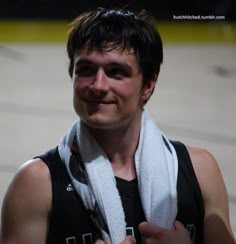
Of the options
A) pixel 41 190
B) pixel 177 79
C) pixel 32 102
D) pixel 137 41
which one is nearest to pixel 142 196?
pixel 41 190

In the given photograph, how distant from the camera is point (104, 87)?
126 cm

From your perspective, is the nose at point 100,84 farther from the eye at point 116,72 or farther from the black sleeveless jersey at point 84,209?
the black sleeveless jersey at point 84,209

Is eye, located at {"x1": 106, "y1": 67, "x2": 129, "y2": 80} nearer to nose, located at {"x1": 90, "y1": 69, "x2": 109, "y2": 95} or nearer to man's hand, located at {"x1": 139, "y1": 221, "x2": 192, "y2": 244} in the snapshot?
nose, located at {"x1": 90, "y1": 69, "x2": 109, "y2": 95}

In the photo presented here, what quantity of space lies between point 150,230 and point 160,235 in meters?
0.03

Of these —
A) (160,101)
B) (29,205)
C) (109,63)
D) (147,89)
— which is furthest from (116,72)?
(160,101)

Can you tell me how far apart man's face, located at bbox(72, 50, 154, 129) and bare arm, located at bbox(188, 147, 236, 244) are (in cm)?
23

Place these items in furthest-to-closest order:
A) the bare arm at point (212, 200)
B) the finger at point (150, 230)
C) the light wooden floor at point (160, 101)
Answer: the light wooden floor at point (160, 101) < the bare arm at point (212, 200) < the finger at point (150, 230)

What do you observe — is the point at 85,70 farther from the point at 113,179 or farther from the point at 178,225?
the point at 178,225

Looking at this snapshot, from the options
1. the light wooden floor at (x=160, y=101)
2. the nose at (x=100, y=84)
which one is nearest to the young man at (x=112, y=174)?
the nose at (x=100, y=84)

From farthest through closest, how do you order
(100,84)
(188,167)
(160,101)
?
(160,101)
(188,167)
(100,84)

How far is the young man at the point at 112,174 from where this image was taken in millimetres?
1269

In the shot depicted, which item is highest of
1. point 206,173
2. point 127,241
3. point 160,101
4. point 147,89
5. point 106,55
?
point 106,55

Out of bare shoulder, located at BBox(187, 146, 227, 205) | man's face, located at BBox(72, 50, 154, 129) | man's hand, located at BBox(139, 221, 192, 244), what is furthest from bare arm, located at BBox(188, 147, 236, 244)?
man's face, located at BBox(72, 50, 154, 129)

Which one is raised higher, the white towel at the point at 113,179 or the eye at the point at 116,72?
the eye at the point at 116,72
